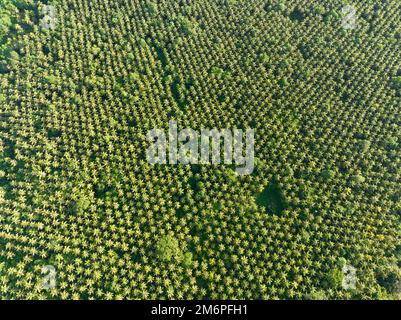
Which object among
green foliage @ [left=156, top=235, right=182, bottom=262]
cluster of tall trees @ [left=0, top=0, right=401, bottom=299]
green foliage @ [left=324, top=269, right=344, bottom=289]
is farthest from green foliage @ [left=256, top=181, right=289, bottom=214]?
green foliage @ [left=156, top=235, right=182, bottom=262]

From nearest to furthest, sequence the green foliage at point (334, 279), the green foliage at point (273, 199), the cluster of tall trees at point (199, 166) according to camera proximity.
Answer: the green foliage at point (334, 279)
the cluster of tall trees at point (199, 166)
the green foliage at point (273, 199)

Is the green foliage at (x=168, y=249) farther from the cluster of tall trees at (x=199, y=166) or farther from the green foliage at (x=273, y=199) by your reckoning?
the green foliage at (x=273, y=199)

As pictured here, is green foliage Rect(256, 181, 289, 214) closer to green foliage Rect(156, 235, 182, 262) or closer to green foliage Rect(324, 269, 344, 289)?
green foliage Rect(324, 269, 344, 289)

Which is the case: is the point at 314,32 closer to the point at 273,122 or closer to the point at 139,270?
the point at 273,122

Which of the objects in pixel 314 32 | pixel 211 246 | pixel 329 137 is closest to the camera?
pixel 211 246

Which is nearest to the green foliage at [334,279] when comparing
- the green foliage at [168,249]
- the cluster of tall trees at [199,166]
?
the cluster of tall trees at [199,166]

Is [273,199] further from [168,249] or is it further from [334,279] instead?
[168,249]

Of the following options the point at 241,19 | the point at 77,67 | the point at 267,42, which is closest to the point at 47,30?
the point at 77,67

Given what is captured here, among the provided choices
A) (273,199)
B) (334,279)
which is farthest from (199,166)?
(334,279)
